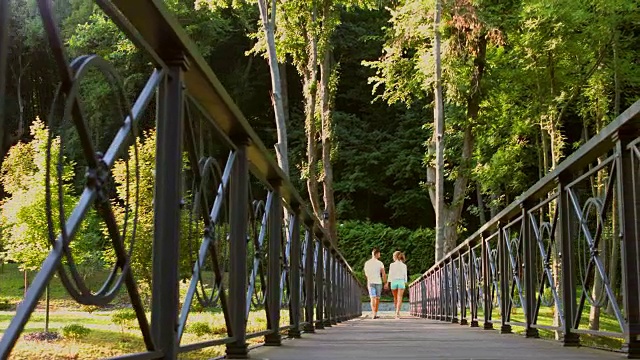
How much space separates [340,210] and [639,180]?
26.1m

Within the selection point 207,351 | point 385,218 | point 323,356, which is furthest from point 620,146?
point 385,218

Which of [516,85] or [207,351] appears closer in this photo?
[207,351]

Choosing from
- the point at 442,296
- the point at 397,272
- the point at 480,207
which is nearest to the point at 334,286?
the point at 442,296

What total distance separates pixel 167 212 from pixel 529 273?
3277mm

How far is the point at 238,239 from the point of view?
321cm

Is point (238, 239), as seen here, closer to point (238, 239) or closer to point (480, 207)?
point (238, 239)

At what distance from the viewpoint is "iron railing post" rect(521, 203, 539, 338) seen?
4625 mm

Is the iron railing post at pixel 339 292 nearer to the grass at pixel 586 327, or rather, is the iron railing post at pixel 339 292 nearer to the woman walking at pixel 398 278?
the grass at pixel 586 327

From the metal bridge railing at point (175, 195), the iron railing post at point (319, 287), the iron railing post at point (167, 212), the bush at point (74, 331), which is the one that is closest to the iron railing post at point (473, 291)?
the iron railing post at point (319, 287)

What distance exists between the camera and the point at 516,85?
16.3 metres

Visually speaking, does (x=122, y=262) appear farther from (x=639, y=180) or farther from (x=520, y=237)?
(x=520, y=237)

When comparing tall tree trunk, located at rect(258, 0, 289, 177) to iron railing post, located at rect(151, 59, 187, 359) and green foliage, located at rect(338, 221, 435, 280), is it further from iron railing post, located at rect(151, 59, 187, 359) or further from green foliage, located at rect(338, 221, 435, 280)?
green foliage, located at rect(338, 221, 435, 280)

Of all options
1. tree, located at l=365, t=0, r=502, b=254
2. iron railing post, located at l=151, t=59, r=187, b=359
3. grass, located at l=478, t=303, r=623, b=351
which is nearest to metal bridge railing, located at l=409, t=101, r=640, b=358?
grass, located at l=478, t=303, r=623, b=351

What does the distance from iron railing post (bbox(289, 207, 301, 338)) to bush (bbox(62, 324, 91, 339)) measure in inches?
387
